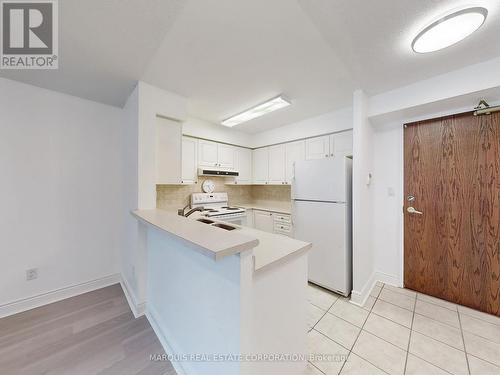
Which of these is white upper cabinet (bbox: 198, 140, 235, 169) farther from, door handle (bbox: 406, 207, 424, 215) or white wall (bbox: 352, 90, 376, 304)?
door handle (bbox: 406, 207, 424, 215)

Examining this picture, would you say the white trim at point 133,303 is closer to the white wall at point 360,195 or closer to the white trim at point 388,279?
the white wall at point 360,195

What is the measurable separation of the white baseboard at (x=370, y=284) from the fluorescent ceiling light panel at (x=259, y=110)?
2408 mm

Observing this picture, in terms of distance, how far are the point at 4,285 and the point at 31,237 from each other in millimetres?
468

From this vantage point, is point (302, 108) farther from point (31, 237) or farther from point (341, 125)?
point (31, 237)

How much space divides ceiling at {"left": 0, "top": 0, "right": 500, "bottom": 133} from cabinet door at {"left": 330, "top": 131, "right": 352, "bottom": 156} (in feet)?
1.95

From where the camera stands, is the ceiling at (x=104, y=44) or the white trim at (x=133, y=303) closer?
the ceiling at (x=104, y=44)

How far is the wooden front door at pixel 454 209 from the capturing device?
1.83 m

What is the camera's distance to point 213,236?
36.8 inches

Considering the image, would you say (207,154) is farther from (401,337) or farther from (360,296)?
(401,337)

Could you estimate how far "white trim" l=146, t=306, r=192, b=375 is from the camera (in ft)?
4.17

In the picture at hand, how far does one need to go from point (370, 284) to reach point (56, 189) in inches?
156

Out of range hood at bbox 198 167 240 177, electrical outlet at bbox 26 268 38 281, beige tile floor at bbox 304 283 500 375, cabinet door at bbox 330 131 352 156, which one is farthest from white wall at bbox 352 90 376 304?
electrical outlet at bbox 26 268 38 281

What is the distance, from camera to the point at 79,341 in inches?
60.2

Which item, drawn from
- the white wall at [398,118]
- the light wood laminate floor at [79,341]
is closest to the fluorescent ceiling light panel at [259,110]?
the white wall at [398,118]
